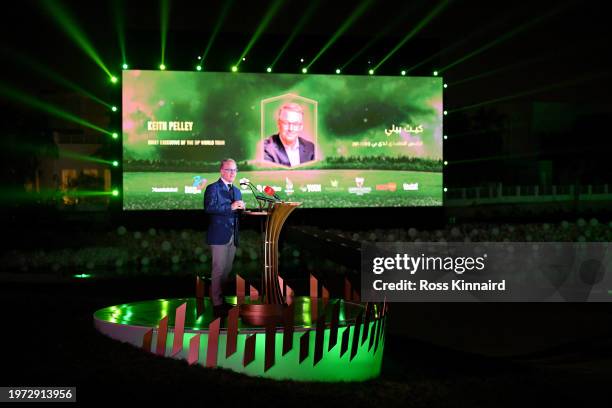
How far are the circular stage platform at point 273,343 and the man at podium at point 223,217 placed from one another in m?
0.71

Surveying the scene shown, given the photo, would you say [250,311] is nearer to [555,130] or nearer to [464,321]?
[464,321]

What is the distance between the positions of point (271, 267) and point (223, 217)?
0.59 m

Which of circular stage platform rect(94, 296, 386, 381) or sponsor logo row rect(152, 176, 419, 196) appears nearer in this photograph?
circular stage platform rect(94, 296, 386, 381)

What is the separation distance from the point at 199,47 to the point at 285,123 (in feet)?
8.62

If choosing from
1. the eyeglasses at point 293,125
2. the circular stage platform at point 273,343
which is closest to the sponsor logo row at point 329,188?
the eyeglasses at point 293,125

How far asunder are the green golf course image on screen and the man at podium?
11367 mm

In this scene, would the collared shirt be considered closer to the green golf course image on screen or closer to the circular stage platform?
the green golf course image on screen

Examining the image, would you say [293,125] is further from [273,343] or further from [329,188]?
[273,343]

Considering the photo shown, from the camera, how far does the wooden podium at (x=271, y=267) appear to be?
716 centimetres

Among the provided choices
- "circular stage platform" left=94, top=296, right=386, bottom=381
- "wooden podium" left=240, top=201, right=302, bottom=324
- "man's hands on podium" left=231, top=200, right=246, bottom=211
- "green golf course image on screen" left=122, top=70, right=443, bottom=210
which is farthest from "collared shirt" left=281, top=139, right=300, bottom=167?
"circular stage platform" left=94, top=296, right=386, bottom=381

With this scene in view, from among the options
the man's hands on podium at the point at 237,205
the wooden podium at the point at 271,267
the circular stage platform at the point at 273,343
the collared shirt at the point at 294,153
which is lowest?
the circular stage platform at the point at 273,343

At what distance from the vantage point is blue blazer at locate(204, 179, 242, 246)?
735 cm

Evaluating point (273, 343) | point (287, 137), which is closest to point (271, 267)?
point (273, 343)

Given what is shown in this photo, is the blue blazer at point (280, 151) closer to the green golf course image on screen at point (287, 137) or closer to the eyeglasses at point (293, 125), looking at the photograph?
the green golf course image on screen at point (287, 137)
